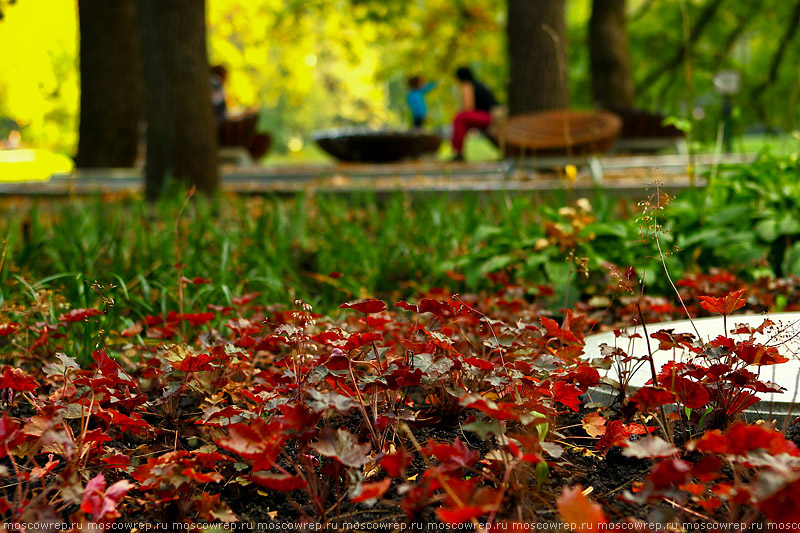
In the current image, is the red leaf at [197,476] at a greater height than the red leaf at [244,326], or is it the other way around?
the red leaf at [244,326]

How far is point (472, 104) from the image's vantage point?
12000 mm

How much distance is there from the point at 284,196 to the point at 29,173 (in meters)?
18.5

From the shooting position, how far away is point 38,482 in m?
1.69

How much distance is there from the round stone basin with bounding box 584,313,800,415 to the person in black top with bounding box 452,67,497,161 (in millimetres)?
9409

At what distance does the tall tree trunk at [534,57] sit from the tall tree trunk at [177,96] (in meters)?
3.95

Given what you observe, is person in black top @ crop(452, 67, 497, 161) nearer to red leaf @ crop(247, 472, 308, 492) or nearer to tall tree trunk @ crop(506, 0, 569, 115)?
tall tree trunk @ crop(506, 0, 569, 115)

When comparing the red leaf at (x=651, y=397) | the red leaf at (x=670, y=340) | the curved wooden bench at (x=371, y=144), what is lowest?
the red leaf at (x=651, y=397)

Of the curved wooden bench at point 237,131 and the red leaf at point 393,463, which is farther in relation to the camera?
the curved wooden bench at point 237,131

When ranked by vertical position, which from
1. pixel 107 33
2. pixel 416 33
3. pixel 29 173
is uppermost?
pixel 416 33

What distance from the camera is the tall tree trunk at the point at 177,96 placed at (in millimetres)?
6395

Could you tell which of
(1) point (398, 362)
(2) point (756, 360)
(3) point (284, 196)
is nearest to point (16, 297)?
(1) point (398, 362)

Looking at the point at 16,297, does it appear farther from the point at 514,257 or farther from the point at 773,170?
the point at 773,170

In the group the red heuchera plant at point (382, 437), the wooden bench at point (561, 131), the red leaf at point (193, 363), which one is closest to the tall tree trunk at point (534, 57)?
the wooden bench at point (561, 131)
